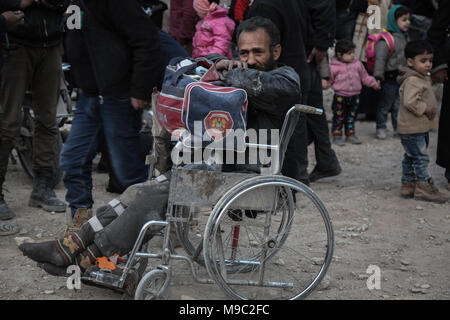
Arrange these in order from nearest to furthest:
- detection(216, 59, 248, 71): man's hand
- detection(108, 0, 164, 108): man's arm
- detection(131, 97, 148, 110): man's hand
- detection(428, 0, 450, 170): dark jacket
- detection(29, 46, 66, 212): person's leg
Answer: detection(216, 59, 248, 71): man's hand, detection(108, 0, 164, 108): man's arm, detection(131, 97, 148, 110): man's hand, detection(29, 46, 66, 212): person's leg, detection(428, 0, 450, 170): dark jacket

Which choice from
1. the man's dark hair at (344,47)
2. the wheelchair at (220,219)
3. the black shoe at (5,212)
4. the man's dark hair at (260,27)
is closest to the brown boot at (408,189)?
the wheelchair at (220,219)

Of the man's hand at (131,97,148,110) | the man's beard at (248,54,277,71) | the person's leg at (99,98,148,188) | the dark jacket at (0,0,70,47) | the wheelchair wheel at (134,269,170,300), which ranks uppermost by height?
the dark jacket at (0,0,70,47)

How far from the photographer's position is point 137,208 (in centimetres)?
295

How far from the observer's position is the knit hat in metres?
6.26

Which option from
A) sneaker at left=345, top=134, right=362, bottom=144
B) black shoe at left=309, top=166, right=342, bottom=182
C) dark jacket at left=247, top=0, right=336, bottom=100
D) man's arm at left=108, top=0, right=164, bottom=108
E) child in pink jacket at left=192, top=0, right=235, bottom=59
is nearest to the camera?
man's arm at left=108, top=0, right=164, bottom=108

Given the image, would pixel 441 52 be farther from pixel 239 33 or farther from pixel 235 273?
pixel 235 273

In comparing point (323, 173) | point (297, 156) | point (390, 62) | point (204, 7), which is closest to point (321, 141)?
point (323, 173)

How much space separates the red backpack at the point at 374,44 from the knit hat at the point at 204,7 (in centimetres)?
269

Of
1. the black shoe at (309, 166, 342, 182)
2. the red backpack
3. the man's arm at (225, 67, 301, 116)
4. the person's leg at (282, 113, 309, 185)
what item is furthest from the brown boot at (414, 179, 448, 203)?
the red backpack

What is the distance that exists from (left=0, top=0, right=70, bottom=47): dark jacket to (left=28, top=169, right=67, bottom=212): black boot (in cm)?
109

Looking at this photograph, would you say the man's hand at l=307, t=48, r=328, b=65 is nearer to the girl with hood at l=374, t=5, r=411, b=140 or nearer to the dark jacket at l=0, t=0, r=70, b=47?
the dark jacket at l=0, t=0, r=70, b=47

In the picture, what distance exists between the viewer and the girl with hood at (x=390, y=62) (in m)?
7.84

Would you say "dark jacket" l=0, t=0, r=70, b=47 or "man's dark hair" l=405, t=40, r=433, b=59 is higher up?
"dark jacket" l=0, t=0, r=70, b=47
